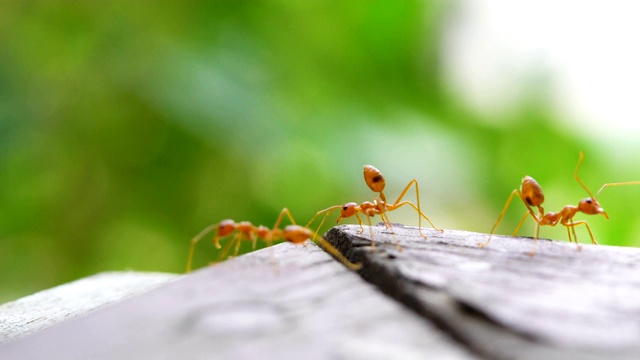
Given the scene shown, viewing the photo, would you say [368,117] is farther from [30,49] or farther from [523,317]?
[523,317]

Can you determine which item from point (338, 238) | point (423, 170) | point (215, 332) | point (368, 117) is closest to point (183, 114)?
point (368, 117)

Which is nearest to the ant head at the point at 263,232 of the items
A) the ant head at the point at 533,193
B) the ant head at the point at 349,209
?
the ant head at the point at 349,209

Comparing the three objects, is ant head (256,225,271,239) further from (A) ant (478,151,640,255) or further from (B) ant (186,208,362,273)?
(A) ant (478,151,640,255)

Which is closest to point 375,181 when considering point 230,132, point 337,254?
point 337,254

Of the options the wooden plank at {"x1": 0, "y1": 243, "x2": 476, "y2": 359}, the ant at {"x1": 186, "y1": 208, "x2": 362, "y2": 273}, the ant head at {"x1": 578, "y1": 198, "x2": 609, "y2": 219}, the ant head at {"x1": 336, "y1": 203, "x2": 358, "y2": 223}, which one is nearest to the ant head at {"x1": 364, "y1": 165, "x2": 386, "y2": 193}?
the ant head at {"x1": 336, "y1": 203, "x2": 358, "y2": 223}

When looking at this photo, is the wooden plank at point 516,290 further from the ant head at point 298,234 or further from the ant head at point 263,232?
the ant head at point 263,232

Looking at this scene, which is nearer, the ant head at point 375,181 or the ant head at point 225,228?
the ant head at point 225,228
